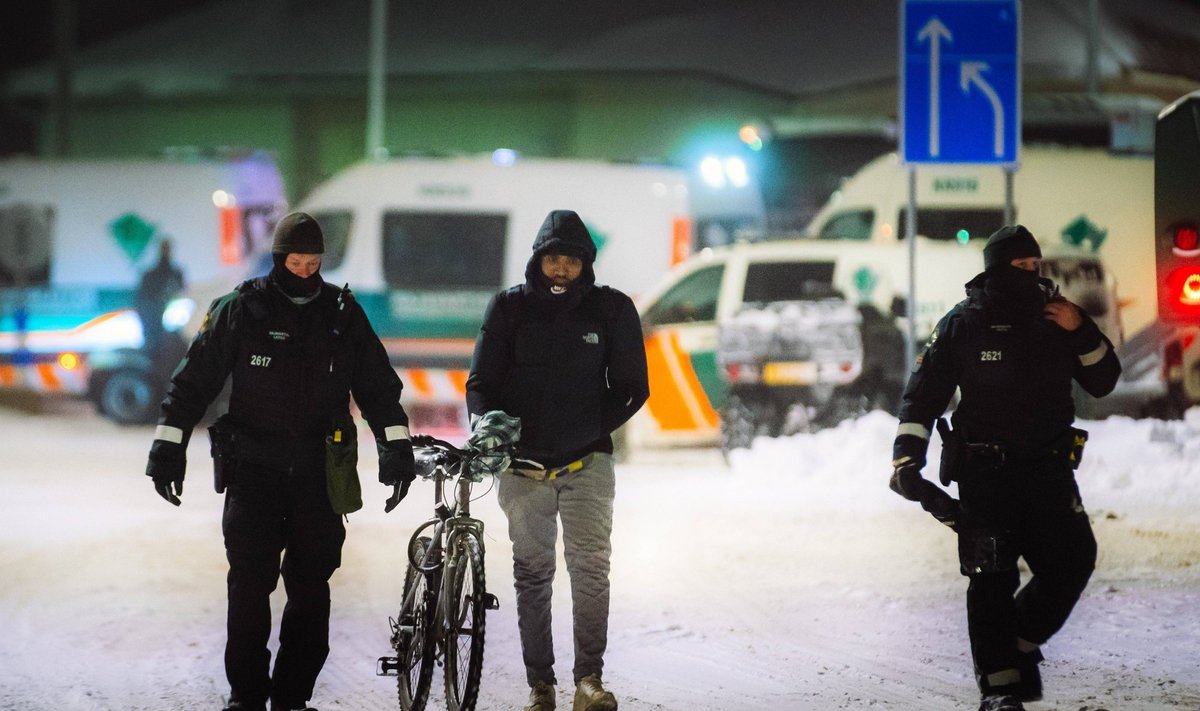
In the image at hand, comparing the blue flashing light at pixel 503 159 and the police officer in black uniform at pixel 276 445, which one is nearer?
the police officer in black uniform at pixel 276 445

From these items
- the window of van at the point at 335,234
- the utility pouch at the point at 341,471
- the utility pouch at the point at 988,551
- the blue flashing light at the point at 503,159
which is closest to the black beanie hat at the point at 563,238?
the utility pouch at the point at 341,471

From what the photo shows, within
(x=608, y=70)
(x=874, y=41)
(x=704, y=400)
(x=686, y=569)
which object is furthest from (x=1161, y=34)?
(x=686, y=569)

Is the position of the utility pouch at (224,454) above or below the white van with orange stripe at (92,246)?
below

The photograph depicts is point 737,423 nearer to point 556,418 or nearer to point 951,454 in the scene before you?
point 556,418

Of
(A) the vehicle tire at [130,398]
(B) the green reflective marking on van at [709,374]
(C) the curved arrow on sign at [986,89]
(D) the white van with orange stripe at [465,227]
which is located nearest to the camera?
(C) the curved arrow on sign at [986,89]

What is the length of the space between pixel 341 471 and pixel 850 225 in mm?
13944

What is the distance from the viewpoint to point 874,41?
40.7 meters

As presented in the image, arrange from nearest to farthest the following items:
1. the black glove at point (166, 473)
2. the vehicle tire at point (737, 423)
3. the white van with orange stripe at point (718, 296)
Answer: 1. the black glove at point (166, 473)
2. the vehicle tire at point (737, 423)
3. the white van with orange stripe at point (718, 296)

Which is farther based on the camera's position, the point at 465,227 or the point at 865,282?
the point at 465,227

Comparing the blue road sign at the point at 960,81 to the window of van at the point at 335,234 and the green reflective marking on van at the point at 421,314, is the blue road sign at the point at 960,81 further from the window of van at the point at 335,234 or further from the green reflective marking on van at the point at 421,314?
the window of van at the point at 335,234

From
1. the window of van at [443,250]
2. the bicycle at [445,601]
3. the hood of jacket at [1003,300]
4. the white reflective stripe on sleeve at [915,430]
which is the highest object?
the window of van at [443,250]

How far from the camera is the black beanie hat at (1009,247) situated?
21.0 ft

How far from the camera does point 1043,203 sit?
19406 millimetres

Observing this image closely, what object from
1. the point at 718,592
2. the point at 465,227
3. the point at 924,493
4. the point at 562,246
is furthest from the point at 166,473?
the point at 465,227
